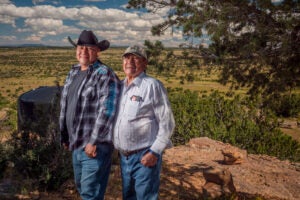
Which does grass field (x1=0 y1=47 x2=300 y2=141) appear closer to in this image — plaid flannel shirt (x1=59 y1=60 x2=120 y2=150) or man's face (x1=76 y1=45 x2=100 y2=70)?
man's face (x1=76 y1=45 x2=100 y2=70)

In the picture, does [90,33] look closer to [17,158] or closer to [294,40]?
[17,158]

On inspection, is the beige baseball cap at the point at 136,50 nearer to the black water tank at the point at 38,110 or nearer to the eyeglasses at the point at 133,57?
the eyeglasses at the point at 133,57

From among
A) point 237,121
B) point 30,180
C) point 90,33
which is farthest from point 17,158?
point 237,121

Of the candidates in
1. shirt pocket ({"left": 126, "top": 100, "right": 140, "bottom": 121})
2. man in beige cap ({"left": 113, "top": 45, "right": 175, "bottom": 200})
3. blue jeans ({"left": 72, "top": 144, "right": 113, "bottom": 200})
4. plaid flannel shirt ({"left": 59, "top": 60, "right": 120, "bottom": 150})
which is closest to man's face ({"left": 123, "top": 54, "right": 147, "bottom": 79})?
man in beige cap ({"left": 113, "top": 45, "right": 175, "bottom": 200})

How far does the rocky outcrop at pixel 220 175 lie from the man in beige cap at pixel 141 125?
215 cm

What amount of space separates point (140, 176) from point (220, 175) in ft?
A: 8.60

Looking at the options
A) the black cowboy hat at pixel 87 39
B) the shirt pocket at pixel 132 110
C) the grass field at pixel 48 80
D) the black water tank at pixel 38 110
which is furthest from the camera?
the grass field at pixel 48 80

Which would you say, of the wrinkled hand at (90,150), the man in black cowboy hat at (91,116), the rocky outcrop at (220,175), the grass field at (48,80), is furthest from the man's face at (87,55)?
the rocky outcrop at (220,175)

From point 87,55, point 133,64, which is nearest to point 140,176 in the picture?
point 133,64

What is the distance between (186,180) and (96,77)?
3.36m

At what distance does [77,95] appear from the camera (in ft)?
8.55

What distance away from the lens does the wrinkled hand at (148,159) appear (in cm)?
245

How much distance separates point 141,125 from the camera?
2.49 m

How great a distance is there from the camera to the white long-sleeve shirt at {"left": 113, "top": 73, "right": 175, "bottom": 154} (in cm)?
246
